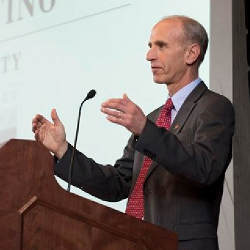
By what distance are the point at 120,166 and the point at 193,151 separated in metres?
0.54

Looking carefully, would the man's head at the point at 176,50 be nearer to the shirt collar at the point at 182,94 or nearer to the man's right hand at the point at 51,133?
the shirt collar at the point at 182,94

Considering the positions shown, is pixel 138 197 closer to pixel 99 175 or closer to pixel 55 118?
pixel 99 175

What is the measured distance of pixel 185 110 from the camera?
245 centimetres

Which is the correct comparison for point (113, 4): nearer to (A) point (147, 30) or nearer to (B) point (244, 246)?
(A) point (147, 30)

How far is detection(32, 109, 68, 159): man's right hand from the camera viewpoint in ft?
7.68

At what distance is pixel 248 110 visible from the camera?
3574 mm

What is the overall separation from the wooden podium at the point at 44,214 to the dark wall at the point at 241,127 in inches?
60.0

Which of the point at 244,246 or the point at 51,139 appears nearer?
the point at 51,139

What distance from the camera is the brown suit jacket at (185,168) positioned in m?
2.13

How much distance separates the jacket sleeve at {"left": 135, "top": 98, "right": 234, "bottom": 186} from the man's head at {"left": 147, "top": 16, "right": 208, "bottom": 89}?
226 mm

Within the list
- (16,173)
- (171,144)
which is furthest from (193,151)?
(16,173)

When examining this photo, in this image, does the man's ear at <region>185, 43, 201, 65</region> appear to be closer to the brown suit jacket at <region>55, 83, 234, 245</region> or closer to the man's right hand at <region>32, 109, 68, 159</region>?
the brown suit jacket at <region>55, 83, 234, 245</region>

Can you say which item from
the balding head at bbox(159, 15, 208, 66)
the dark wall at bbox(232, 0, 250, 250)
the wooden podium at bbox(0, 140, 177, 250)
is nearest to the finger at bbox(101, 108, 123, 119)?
the wooden podium at bbox(0, 140, 177, 250)

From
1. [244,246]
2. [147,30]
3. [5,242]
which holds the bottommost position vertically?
[244,246]
